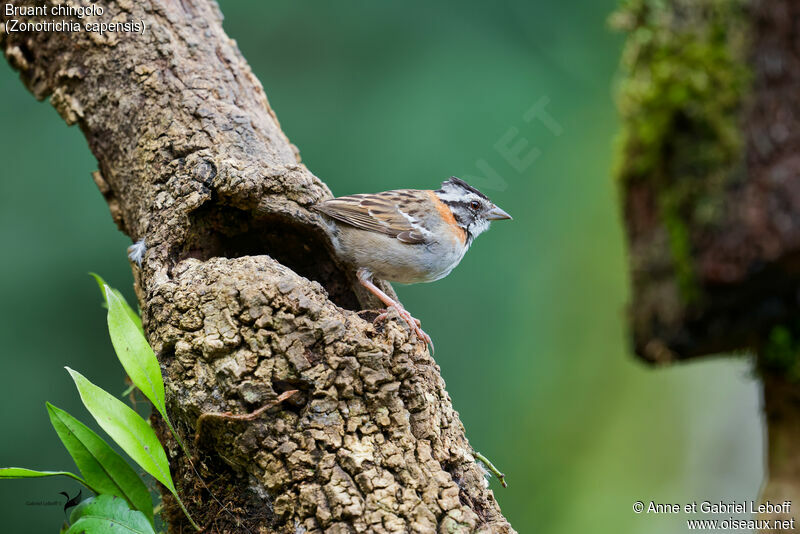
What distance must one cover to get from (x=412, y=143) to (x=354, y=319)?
4675 mm

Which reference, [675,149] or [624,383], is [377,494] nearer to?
[675,149]

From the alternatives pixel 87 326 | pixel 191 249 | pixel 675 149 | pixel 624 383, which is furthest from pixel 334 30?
pixel 675 149

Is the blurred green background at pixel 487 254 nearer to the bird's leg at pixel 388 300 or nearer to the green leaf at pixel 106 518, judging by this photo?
the bird's leg at pixel 388 300

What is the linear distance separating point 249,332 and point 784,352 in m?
2.10

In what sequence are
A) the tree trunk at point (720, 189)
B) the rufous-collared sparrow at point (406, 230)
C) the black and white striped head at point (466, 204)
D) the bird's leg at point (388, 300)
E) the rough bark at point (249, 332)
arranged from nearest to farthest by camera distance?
the tree trunk at point (720, 189), the rough bark at point (249, 332), the bird's leg at point (388, 300), the rufous-collared sparrow at point (406, 230), the black and white striped head at point (466, 204)

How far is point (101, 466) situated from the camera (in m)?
3.52

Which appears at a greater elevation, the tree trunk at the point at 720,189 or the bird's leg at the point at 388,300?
the tree trunk at the point at 720,189

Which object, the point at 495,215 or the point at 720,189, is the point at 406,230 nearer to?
the point at 495,215

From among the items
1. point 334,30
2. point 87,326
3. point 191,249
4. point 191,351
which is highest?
Answer: point 334,30

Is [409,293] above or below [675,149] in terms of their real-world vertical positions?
below

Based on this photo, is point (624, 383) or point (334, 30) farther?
point (624, 383)

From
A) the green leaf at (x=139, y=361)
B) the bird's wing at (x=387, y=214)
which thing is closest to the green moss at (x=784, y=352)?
the green leaf at (x=139, y=361)

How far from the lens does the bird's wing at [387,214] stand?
4.32m

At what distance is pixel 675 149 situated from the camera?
5.66ft
